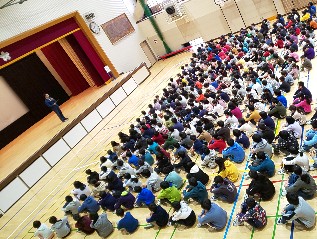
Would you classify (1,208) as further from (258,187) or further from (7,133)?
(258,187)

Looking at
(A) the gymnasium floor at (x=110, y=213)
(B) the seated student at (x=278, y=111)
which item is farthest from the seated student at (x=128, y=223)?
(B) the seated student at (x=278, y=111)

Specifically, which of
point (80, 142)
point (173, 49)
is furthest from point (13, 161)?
point (173, 49)

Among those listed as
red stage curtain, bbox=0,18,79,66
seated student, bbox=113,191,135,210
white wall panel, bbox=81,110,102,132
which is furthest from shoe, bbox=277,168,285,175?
red stage curtain, bbox=0,18,79,66

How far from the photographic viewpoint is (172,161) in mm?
11180

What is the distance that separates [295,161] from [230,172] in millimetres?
1719

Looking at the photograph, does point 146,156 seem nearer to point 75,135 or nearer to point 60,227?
point 60,227

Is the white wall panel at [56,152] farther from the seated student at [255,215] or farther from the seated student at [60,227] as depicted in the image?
the seated student at [255,215]

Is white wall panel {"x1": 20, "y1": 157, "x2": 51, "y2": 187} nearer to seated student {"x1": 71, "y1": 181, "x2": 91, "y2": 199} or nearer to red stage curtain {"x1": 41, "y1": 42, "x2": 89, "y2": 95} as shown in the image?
seated student {"x1": 71, "y1": 181, "x2": 91, "y2": 199}

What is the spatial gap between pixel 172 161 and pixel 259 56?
685 centimetres

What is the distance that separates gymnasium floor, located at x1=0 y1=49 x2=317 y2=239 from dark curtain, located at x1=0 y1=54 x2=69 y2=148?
5940 mm

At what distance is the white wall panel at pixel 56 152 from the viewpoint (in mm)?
15352

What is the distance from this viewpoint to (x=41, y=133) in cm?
1866

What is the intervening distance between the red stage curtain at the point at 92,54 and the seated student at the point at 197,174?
49.6 feet

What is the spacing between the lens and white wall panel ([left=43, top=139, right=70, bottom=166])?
1535 cm
